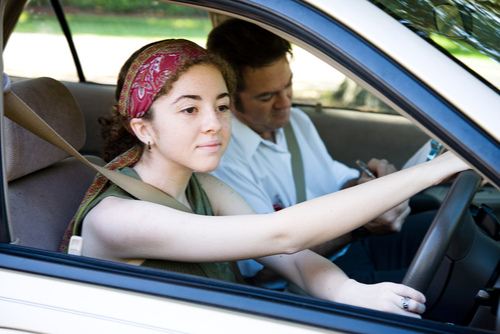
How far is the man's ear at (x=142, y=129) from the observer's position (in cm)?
177

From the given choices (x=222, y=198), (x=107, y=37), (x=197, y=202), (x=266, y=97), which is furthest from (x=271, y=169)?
(x=107, y=37)

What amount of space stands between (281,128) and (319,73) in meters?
4.68

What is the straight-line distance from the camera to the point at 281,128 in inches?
107

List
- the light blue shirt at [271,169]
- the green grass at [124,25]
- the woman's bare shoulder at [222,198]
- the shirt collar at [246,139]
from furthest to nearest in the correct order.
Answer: the green grass at [124,25]
the shirt collar at [246,139]
the light blue shirt at [271,169]
the woman's bare shoulder at [222,198]

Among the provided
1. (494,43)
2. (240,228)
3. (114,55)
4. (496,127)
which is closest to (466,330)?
(496,127)

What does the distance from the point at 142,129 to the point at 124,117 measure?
150 millimetres

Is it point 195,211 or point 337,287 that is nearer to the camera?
point 337,287

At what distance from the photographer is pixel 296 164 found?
2643 millimetres

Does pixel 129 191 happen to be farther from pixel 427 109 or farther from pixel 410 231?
pixel 410 231

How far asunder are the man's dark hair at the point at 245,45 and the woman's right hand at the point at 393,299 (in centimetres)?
114

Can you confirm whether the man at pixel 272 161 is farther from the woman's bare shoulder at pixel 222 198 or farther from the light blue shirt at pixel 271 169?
the woman's bare shoulder at pixel 222 198

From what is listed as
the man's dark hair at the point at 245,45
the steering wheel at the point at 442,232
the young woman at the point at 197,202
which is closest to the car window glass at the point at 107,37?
the man's dark hair at the point at 245,45

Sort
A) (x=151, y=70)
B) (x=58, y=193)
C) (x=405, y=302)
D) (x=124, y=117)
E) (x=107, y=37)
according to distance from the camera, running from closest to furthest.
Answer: (x=405, y=302) < (x=151, y=70) < (x=124, y=117) < (x=58, y=193) < (x=107, y=37)

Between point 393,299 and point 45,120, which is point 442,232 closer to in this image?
point 393,299
